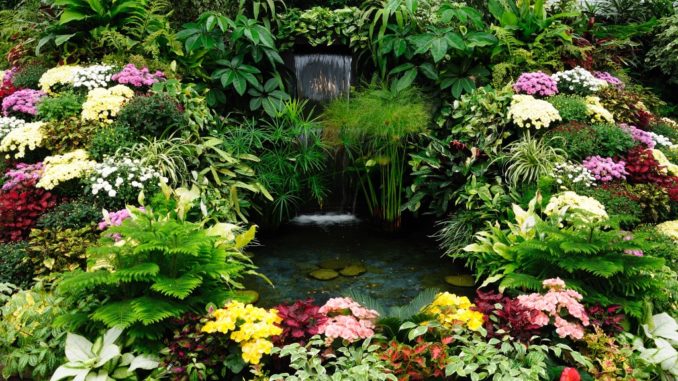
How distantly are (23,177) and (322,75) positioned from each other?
12.6 ft

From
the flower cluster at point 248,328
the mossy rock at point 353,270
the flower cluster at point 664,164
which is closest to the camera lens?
the flower cluster at point 248,328

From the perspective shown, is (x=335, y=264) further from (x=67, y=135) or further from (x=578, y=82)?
(x=578, y=82)

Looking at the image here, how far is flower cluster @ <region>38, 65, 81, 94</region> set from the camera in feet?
20.3

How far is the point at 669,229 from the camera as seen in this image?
4980 millimetres

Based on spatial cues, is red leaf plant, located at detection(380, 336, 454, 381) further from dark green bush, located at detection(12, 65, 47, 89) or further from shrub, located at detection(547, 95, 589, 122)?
dark green bush, located at detection(12, 65, 47, 89)

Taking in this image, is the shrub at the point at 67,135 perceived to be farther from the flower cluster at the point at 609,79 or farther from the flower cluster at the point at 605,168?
the flower cluster at the point at 609,79

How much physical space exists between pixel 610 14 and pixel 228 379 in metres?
8.80

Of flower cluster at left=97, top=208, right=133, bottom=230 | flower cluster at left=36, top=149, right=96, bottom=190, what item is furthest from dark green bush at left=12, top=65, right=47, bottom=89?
flower cluster at left=97, top=208, right=133, bottom=230

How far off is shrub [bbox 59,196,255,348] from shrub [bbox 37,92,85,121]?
250 cm

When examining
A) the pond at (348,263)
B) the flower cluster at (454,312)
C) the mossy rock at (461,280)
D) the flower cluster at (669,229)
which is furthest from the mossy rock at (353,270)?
the flower cluster at (669,229)

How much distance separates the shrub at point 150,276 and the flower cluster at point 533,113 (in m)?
3.57

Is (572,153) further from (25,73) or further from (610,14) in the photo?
(25,73)

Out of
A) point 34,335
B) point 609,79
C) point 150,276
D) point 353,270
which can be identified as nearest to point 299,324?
point 150,276

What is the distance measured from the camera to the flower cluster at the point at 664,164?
572cm
